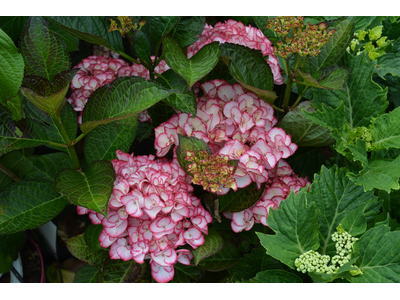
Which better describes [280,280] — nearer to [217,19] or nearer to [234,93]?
[234,93]

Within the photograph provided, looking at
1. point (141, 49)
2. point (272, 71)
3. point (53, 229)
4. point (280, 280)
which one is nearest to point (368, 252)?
point (280, 280)

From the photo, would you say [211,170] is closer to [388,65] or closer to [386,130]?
[386,130]

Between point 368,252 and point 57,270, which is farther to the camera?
point 57,270

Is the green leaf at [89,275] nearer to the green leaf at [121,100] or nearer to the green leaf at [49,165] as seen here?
the green leaf at [49,165]

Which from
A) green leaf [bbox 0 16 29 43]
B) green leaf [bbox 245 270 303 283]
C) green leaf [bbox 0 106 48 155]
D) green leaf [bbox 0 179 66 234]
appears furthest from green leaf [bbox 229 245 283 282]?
green leaf [bbox 0 16 29 43]

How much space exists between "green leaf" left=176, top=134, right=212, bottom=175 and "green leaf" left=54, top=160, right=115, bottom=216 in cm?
13

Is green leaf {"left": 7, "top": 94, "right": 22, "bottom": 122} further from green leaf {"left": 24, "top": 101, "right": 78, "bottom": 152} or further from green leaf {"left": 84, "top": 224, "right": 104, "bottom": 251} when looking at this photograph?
green leaf {"left": 84, "top": 224, "right": 104, "bottom": 251}

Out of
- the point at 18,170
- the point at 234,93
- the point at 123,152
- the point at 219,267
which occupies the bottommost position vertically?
the point at 219,267

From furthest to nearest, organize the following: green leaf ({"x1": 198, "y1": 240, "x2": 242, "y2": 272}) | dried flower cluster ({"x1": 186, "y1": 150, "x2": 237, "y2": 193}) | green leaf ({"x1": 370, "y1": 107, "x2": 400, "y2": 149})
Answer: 1. green leaf ({"x1": 198, "y1": 240, "x2": 242, "y2": 272})
2. green leaf ({"x1": 370, "y1": 107, "x2": 400, "y2": 149})
3. dried flower cluster ({"x1": 186, "y1": 150, "x2": 237, "y2": 193})

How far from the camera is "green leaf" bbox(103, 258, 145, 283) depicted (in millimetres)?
861

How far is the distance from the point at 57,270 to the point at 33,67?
79 cm

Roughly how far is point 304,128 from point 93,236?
0.53 meters

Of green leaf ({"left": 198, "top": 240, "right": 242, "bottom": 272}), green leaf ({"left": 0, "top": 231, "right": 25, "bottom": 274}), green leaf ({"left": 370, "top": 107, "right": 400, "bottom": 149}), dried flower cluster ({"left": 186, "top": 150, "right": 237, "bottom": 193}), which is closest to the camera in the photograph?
dried flower cluster ({"left": 186, "top": 150, "right": 237, "bottom": 193})

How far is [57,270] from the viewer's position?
131 centimetres
